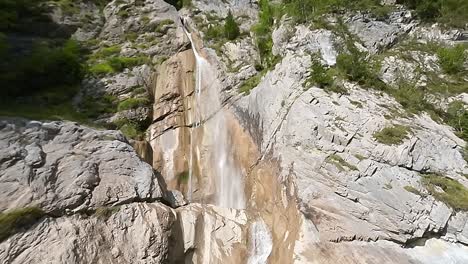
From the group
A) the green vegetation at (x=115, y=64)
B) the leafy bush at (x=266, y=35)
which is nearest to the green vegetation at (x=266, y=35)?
the leafy bush at (x=266, y=35)

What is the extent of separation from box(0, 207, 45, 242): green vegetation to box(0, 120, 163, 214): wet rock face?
17 centimetres

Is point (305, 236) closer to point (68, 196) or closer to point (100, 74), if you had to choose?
point (68, 196)

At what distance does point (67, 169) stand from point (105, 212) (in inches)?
66.3

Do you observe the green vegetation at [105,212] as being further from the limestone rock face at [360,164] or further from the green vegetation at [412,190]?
the green vegetation at [412,190]

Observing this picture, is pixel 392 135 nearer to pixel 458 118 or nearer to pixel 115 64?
pixel 458 118

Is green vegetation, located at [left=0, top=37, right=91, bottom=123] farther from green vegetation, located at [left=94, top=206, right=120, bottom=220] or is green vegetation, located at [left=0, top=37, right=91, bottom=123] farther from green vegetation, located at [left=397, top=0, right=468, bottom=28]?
green vegetation, located at [left=397, top=0, right=468, bottom=28]

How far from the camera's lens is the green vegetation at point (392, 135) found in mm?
9969

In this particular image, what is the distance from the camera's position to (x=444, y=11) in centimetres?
1487

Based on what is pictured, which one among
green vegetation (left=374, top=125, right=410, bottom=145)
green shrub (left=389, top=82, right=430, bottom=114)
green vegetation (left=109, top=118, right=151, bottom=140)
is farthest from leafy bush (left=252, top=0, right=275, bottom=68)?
green vegetation (left=374, top=125, right=410, bottom=145)

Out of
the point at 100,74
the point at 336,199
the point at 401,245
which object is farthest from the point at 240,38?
the point at 401,245

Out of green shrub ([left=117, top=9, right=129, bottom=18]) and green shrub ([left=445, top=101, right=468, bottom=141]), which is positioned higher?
green shrub ([left=117, top=9, right=129, bottom=18])

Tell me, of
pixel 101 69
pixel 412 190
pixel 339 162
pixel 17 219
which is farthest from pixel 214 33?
pixel 17 219

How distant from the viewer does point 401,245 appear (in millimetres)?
8562

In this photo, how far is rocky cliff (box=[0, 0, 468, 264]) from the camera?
28.5 feet
